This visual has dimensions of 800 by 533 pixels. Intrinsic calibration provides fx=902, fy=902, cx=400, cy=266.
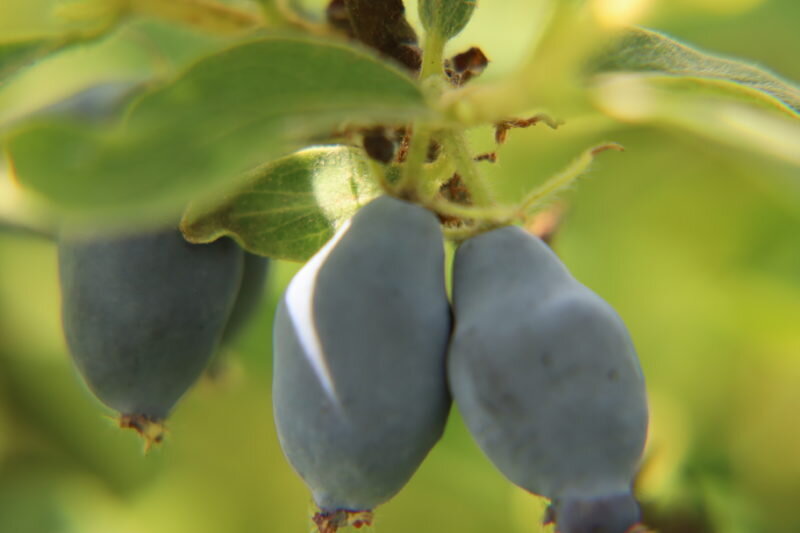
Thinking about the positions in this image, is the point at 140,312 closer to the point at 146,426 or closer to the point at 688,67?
the point at 146,426

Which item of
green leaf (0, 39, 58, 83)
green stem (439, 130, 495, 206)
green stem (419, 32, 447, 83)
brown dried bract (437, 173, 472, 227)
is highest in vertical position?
green stem (419, 32, 447, 83)

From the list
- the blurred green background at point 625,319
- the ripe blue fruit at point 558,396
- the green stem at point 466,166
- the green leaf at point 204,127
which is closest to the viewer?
the green leaf at point 204,127

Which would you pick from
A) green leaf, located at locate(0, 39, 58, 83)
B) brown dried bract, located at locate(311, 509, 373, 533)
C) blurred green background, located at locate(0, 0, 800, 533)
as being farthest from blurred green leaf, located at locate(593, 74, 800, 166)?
blurred green background, located at locate(0, 0, 800, 533)

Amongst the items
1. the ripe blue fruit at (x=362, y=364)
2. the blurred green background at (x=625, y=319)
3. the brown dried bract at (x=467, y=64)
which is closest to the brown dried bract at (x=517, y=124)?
the brown dried bract at (x=467, y=64)

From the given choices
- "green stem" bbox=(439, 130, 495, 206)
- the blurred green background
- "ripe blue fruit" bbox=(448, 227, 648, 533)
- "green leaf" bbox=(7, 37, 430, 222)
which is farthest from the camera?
the blurred green background

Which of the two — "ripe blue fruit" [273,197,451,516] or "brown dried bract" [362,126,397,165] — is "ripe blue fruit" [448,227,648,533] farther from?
"brown dried bract" [362,126,397,165]

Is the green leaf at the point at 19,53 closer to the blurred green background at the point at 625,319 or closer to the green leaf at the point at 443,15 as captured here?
the green leaf at the point at 443,15
